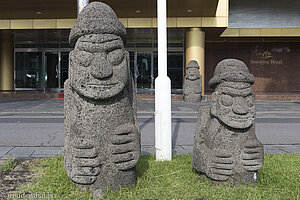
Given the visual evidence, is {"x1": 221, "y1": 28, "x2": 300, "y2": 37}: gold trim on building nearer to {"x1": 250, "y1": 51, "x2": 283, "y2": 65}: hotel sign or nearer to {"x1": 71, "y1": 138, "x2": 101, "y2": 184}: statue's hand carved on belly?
{"x1": 250, "y1": 51, "x2": 283, "y2": 65}: hotel sign

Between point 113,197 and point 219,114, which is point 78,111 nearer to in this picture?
point 113,197

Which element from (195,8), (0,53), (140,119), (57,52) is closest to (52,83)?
(57,52)

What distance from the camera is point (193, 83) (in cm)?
1455

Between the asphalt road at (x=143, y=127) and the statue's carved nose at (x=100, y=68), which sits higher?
the statue's carved nose at (x=100, y=68)

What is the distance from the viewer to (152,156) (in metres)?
4.61

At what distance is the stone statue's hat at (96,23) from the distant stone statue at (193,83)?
1164 centimetres

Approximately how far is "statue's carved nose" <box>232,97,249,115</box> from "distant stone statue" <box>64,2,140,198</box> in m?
1.18

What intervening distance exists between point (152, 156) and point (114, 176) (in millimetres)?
1678

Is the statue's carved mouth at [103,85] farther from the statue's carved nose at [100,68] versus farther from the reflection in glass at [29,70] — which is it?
the reflection in glass at [29,70]

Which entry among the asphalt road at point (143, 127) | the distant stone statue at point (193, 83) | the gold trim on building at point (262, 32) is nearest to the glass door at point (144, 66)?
the gold trim on building at point (262, 32)

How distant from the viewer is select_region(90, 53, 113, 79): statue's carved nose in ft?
9.45

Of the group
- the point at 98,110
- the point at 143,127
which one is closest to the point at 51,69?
the point at 143,127

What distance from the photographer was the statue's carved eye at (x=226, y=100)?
10.5 ft

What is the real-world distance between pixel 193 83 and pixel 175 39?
729 cm
